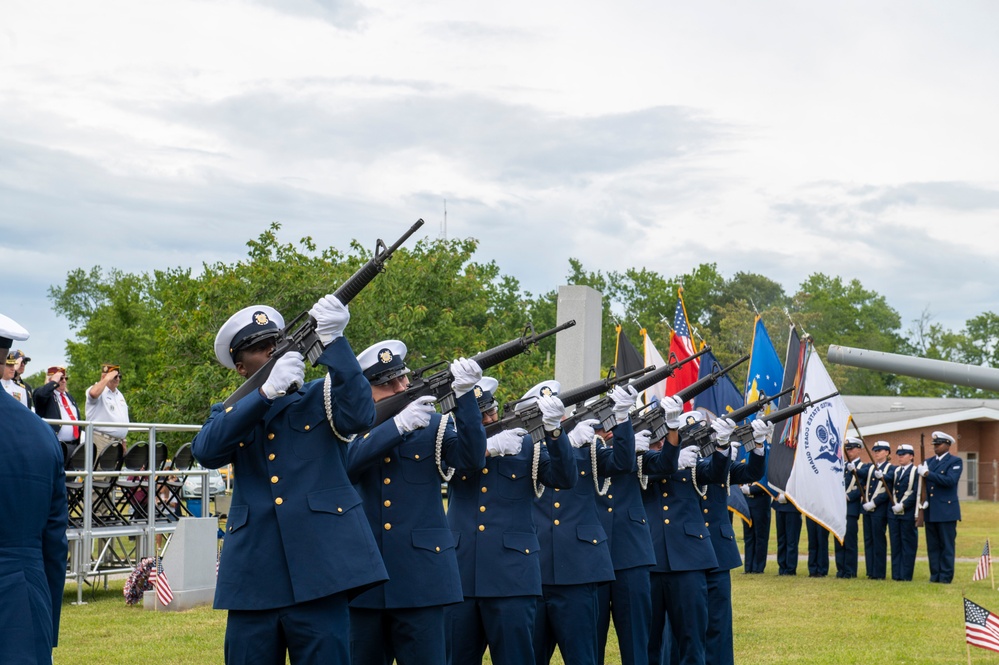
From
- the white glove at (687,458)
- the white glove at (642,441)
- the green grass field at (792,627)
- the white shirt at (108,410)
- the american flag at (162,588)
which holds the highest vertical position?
the white shirt at (108,410)

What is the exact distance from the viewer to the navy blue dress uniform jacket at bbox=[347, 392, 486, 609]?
593cm

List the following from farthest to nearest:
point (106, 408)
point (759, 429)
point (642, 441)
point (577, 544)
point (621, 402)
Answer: point (106, 408) → point (759, 429) → point (642, 441) → point (621, 402) → point (577, 544)

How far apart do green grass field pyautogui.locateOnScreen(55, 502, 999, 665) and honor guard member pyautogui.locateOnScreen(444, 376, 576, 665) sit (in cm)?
308

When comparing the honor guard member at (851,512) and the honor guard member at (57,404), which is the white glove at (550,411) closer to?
the honor guard member at (57,404)

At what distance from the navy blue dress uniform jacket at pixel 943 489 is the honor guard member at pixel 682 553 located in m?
9.86

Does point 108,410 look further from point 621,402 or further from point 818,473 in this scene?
point 818,473

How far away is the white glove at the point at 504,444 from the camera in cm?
705

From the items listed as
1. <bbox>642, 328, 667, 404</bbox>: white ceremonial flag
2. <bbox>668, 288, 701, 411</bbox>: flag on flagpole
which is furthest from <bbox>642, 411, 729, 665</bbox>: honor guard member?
<bbox>642, 328, 667, 404</bbox>: white ceremonial flag

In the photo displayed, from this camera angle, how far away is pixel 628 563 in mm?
8438

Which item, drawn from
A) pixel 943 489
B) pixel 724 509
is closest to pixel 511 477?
pixel 724 509

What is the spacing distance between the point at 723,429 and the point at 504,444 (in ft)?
8.39

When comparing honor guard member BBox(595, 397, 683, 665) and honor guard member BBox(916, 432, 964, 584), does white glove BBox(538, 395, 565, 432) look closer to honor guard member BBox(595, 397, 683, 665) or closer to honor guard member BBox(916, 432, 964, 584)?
honor guard member BBox(595, 397, 683, 665)

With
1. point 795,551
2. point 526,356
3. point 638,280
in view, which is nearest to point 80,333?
point 526,356

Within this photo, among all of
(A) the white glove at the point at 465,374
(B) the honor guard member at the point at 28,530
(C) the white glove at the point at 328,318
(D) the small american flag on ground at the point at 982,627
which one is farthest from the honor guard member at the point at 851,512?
(B) the honor guard member at the point at 28,530
